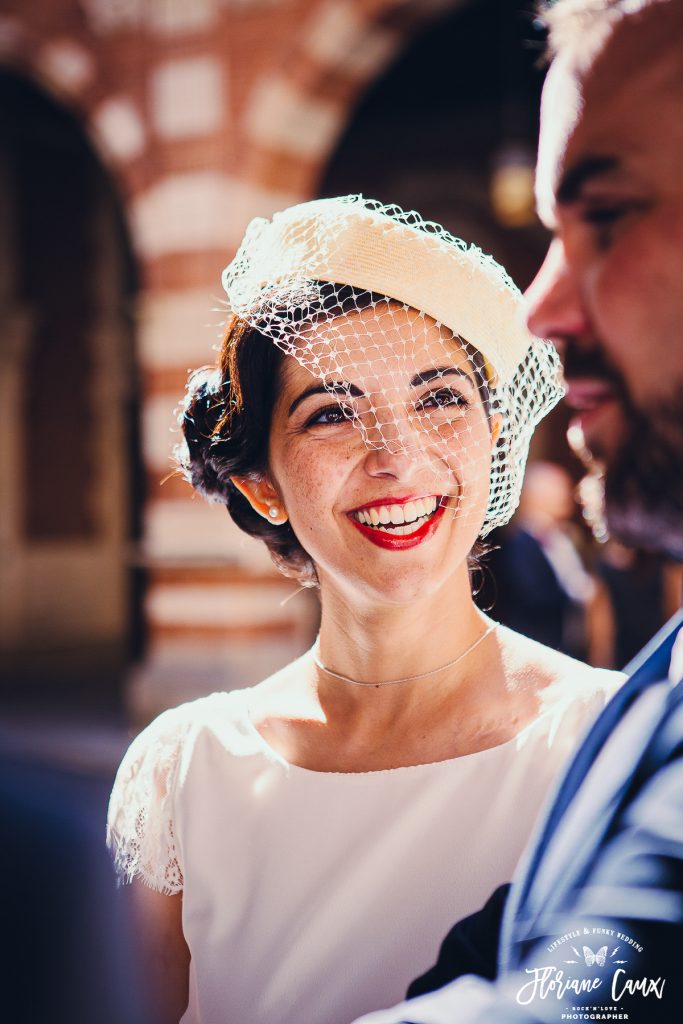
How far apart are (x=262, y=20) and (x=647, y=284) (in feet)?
17.8

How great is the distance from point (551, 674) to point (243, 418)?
52 cm

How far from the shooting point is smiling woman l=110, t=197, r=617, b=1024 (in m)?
1.14

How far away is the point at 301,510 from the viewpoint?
48.5 inches

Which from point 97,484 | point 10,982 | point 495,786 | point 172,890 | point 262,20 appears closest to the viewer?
point 495,786

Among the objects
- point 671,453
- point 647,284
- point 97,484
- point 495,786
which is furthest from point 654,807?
point 97,484

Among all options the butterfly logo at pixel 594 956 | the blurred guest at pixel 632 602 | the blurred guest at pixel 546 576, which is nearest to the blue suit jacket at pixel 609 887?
the butterfly logo at pixel 594 956

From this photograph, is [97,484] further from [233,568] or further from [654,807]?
[654,807]

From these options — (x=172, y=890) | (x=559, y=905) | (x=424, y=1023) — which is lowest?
(x=172, y=890)

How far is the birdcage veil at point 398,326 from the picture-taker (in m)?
1.15

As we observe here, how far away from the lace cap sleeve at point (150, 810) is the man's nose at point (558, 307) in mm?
864

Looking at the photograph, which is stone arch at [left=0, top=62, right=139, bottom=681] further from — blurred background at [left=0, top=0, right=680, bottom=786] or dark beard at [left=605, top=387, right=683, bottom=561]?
dark beard at [left=605, top=387, right=683, bottom=561]

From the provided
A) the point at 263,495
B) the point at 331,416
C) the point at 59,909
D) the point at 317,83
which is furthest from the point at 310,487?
the point at 317,83

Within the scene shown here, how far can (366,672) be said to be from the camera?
1.33 metres

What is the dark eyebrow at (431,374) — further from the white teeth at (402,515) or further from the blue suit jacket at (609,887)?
the blue suit jacket at (609,887)
